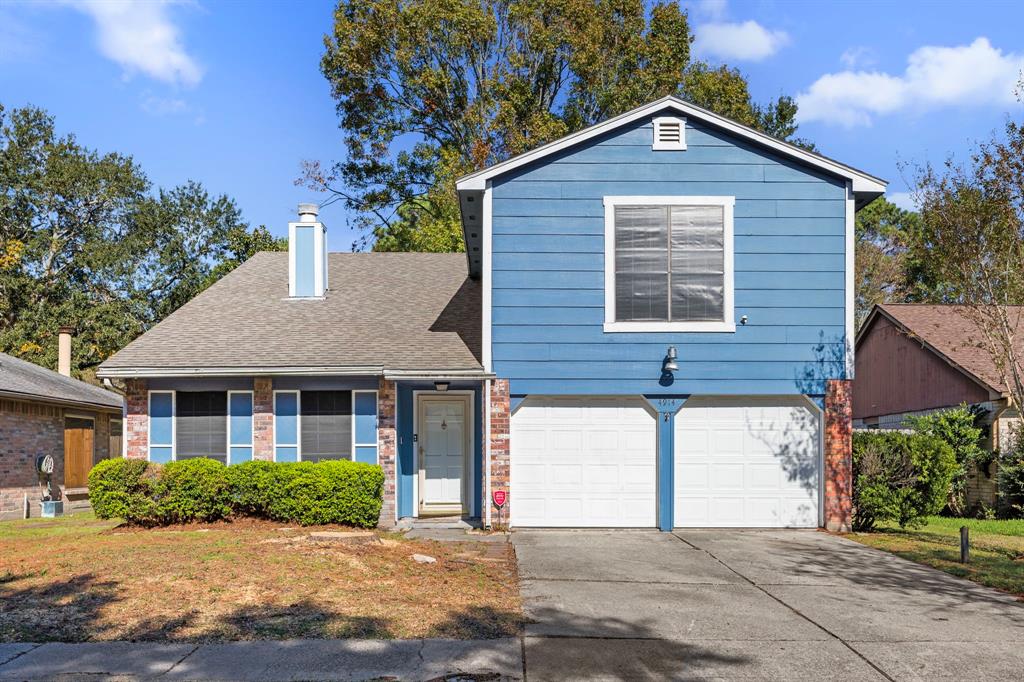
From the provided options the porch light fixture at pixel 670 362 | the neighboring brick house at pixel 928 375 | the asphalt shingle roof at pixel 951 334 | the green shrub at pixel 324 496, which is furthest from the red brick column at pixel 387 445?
the asphalt shingle roof at pixel 951 334

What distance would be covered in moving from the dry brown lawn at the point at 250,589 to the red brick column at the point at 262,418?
237 centimetres

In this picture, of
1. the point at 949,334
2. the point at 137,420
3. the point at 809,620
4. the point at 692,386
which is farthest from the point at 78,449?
the point at 949,334

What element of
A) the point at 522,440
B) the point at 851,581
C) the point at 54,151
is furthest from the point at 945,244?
the point at 54,151

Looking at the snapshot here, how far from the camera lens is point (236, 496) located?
42.9 feet

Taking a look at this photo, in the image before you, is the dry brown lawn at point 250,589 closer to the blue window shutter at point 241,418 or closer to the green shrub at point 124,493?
the green shrub at point 124,493

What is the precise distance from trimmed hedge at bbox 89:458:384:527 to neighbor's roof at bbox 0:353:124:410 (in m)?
5.78

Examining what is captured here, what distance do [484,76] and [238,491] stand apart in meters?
19.3

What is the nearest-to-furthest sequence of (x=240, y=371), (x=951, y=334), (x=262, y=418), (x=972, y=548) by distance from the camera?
(x=972, y=548)
(x=240, y=371)
(x=262, y=418)
(x=951, y=334)

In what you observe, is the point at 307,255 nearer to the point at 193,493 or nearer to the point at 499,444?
the point at 193,493

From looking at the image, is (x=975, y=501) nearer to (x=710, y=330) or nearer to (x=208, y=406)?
(x=710, y=330)

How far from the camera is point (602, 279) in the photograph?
1295cm

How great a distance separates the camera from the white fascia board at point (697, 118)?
12875 mm

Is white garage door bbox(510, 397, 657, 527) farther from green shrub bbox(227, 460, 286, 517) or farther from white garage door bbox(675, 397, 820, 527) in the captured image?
green shrub bbox(227, 460, 286, 517)

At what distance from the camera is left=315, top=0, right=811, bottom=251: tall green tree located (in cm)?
2675
